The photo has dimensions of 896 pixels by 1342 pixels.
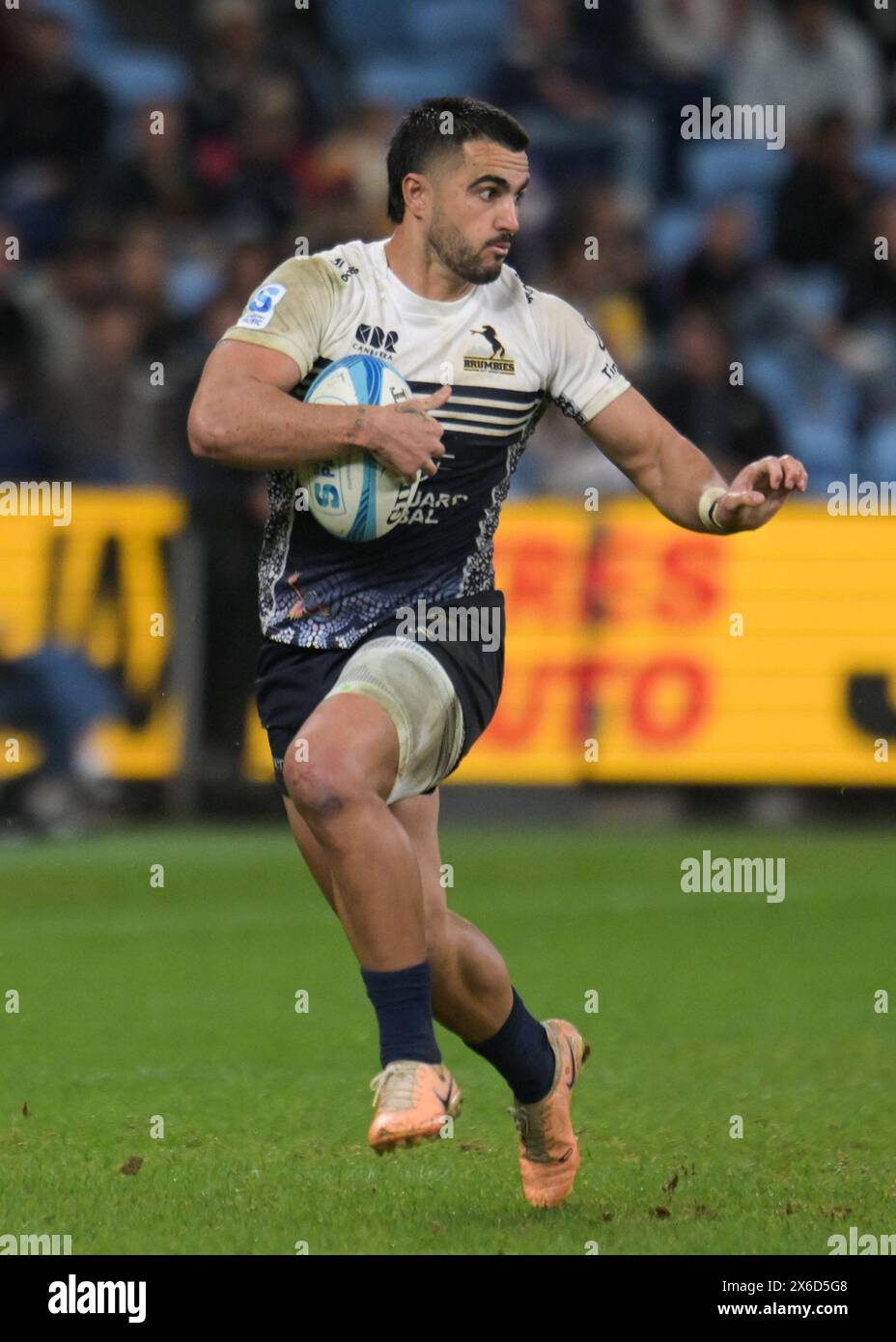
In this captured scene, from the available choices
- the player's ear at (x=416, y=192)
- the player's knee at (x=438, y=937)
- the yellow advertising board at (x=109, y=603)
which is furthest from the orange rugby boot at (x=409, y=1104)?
the yellow advertising board at (x=109, y=603)

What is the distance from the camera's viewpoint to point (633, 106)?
1841 cm

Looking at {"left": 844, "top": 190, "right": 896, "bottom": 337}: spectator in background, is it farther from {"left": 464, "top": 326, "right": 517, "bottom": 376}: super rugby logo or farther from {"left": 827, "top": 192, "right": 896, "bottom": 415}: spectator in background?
{"left": 464, "top": 326, "right": 517, "bottom": 376}: super rugby logo

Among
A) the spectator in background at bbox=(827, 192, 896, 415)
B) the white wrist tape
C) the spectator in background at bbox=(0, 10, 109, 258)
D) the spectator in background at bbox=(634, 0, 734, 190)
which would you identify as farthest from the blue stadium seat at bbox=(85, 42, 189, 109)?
the white wrist tape

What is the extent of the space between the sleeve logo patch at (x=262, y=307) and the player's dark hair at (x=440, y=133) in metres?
0.41

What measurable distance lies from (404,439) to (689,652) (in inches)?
332

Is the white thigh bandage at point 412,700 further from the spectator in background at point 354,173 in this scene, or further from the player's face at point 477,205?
the spectator in background at point 354,173

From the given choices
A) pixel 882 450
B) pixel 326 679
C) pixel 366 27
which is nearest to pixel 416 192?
pixel 326 679

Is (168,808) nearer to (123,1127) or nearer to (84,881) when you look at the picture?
(84,881)

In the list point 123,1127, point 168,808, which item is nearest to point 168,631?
point 168,808

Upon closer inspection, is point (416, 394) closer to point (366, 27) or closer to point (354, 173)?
point (354, 173)

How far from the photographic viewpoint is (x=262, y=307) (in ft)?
17.5

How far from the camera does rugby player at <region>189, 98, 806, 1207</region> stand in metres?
5.06

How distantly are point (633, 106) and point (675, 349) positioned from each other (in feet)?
10.6

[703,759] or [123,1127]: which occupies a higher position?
[703,759]
